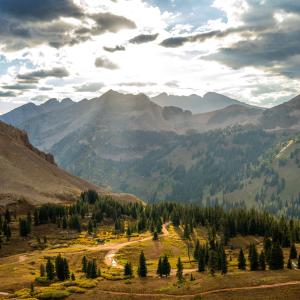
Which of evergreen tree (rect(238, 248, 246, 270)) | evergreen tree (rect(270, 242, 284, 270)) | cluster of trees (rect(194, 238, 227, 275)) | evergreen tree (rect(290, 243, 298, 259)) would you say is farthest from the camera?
evergreen tree (rect(290, 243, 298, 259))

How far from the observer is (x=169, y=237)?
7569 inches

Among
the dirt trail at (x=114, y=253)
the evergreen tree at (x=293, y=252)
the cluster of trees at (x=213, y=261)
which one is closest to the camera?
the cluster of trees at (x=213, y=261)

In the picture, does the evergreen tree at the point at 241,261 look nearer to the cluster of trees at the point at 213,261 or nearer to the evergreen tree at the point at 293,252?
the cluster of trees at the point at 213,261

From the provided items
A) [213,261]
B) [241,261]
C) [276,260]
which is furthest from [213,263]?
[276,260]

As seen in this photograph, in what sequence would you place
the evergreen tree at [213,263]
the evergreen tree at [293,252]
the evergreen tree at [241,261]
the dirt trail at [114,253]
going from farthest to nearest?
the dirt trail at [114,253], the evergreen tree at [293,252], the evergreen tree at [241,261], the evergreen tree at [213,263]

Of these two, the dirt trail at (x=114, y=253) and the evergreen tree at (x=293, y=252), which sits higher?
the evergreen tree at (x=293, y=252)

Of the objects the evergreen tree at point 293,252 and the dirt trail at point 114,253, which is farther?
the dirt trail at point 114,253

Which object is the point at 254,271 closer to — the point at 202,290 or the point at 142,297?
the point at 202,290

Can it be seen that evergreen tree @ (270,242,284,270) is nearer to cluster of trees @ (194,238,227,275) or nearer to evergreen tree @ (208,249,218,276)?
cluster of trees @ (194,238,227,275)

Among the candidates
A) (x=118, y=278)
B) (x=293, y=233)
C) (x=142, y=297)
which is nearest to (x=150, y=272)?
(x=118, y=278)

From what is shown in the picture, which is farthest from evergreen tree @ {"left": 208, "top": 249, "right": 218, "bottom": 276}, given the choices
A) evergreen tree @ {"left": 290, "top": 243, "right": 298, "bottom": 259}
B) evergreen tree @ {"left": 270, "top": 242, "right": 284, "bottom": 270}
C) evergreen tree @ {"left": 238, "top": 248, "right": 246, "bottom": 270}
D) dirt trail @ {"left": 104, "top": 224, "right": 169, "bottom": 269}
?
dirt trail @ {"left": 104, "top": 224, "right": 169, "bottom": 269}

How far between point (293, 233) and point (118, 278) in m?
95.4

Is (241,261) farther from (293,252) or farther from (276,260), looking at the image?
(293,252)

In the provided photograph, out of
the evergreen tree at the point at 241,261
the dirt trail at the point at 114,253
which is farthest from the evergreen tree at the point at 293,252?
the dirt trail at the point at 114,253
